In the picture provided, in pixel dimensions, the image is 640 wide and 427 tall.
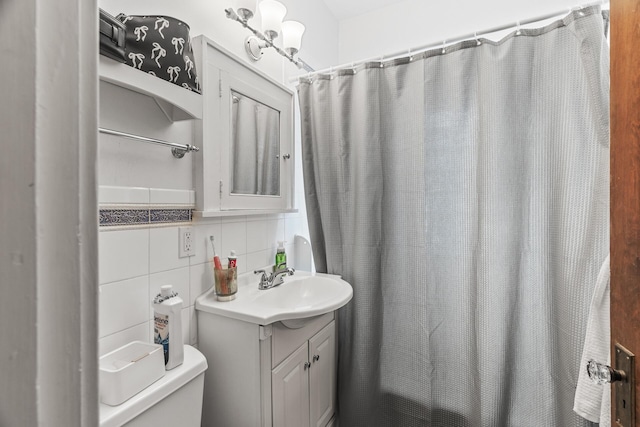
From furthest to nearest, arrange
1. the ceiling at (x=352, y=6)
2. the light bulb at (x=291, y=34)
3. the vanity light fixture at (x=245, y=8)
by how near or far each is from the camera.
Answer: the ceiling at (x=352, y=6) < the light bulb at (x=291, y=34) < the vanity light fixture at (x=245, y=8)

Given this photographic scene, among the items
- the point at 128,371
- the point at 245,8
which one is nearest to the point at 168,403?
the point at 128,371

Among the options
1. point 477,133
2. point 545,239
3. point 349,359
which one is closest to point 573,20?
point 477,133

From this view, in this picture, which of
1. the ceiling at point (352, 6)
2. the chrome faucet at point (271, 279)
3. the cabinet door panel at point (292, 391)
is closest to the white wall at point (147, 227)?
the chrome faucet at point (271, 279)

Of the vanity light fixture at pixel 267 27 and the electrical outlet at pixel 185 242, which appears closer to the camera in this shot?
the electrical outlet at pixel 185 242

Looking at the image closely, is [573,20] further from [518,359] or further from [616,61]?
[518,359]

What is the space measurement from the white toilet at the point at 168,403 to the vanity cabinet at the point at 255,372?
0.15 metres

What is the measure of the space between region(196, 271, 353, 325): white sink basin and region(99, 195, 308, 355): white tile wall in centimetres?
9

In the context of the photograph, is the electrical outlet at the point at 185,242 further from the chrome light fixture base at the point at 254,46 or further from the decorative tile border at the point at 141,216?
the chrome light fixture base at the point at 254,46

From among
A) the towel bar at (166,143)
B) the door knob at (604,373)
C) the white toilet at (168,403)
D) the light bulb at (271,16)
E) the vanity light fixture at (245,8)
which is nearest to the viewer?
the door knob at (604,373)

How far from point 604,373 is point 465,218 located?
0.88 m

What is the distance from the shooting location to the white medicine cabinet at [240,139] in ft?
3.92

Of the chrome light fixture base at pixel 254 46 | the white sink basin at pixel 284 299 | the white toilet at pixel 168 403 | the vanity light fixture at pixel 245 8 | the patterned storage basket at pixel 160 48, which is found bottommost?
the white toilet at pixel 168 403

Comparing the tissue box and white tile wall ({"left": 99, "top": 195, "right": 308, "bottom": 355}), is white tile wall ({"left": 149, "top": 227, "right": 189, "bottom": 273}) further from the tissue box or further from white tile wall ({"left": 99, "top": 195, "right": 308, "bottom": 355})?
the tissue box

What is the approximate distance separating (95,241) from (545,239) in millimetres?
1545
